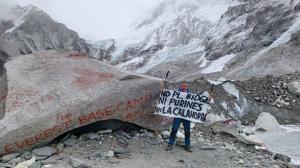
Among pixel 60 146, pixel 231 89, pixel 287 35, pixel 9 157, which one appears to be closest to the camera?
pixel 9 157

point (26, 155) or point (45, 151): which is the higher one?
point (45, 151)

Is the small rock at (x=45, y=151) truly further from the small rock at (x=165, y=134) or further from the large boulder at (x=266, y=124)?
the large boulder at (x=266, y=124)

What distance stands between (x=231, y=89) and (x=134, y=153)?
1117 cm

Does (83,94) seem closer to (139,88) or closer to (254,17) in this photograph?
(139,88)

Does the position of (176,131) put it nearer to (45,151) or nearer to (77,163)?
(77,163)

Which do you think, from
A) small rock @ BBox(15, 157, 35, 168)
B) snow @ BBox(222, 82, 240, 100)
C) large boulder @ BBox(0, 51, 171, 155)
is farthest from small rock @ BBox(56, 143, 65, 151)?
snow @ BBox(222, 82, 240, 100)

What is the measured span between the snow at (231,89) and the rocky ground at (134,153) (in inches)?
288

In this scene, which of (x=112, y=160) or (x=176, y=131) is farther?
(x=176, y=131)

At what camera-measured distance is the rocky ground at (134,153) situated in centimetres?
1260

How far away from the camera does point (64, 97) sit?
1378 centimetres

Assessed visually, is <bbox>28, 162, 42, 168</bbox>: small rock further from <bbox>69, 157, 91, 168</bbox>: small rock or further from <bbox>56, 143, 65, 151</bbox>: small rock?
<bbox>56, 143, 65, 151</bbox>: small rock

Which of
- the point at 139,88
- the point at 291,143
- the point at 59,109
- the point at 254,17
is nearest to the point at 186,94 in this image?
the point at 139,88

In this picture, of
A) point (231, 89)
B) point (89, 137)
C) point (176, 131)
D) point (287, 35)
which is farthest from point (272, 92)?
point (287, 35)

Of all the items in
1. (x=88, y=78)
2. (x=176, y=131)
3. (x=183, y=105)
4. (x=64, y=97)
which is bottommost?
(x=176, y=131)
